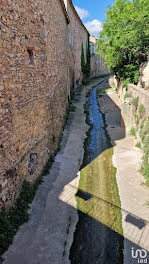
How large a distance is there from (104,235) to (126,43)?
50.9ft

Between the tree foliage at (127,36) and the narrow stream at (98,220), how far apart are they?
10.8 meters

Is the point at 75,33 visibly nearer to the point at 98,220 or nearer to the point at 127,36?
the point at 127,36

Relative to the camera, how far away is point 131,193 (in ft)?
23.0

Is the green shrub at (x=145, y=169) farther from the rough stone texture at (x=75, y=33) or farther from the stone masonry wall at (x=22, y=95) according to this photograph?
the rough stone texture at (x=75, y=33)

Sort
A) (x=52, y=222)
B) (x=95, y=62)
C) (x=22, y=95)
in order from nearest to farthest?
(x=52, y=222) < (x=22, y=95) < (x=95, y=62)

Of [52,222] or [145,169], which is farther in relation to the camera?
[145,169]

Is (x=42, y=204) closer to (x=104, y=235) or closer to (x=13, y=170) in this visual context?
(x=13, y=170)

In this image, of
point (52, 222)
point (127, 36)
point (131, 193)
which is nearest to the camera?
point (52, 222)

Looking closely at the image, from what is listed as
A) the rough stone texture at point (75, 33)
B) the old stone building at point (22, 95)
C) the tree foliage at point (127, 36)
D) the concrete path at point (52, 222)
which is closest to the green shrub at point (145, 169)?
the concrete path at point (52, 222)

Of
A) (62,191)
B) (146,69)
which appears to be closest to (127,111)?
(146,69)

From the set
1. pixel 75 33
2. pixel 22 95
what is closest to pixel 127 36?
pixel 75 33

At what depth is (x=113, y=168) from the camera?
28.6 feet

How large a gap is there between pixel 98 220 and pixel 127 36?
14.5 m

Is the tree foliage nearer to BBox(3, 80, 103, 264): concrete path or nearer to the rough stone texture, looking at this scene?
the rough stone texture
